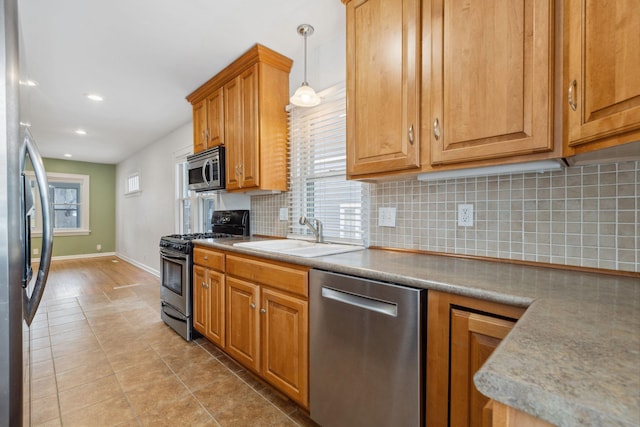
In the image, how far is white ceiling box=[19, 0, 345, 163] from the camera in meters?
1.95

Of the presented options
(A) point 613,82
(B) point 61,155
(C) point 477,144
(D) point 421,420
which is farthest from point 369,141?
(B) point 61,155

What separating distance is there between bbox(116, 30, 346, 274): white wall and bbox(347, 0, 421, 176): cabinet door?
551mm

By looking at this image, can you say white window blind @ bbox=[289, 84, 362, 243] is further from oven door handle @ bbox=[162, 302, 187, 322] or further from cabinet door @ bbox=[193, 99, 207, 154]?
oven door handle @ bbox=[162, 302, 187, 322]

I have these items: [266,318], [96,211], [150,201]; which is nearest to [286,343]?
[266,318]

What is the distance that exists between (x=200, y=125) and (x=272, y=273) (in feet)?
7.09

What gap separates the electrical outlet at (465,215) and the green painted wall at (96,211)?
8.70 m

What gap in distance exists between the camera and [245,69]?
101 inches

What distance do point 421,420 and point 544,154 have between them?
1091mm

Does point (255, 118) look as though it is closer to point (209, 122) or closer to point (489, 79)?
point (209, 122)

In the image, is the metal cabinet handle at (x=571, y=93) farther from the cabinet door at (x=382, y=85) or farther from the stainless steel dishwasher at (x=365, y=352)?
the stainless steel dishwasher at (x=365, y=352)

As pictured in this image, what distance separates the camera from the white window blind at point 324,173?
7.20 feet

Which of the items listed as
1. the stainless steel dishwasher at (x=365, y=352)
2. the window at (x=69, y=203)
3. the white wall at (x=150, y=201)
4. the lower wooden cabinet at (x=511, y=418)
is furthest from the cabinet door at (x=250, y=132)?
the window at (x=69, y=203)

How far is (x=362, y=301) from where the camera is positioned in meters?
1.30

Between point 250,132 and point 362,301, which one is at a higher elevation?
point 250,132
